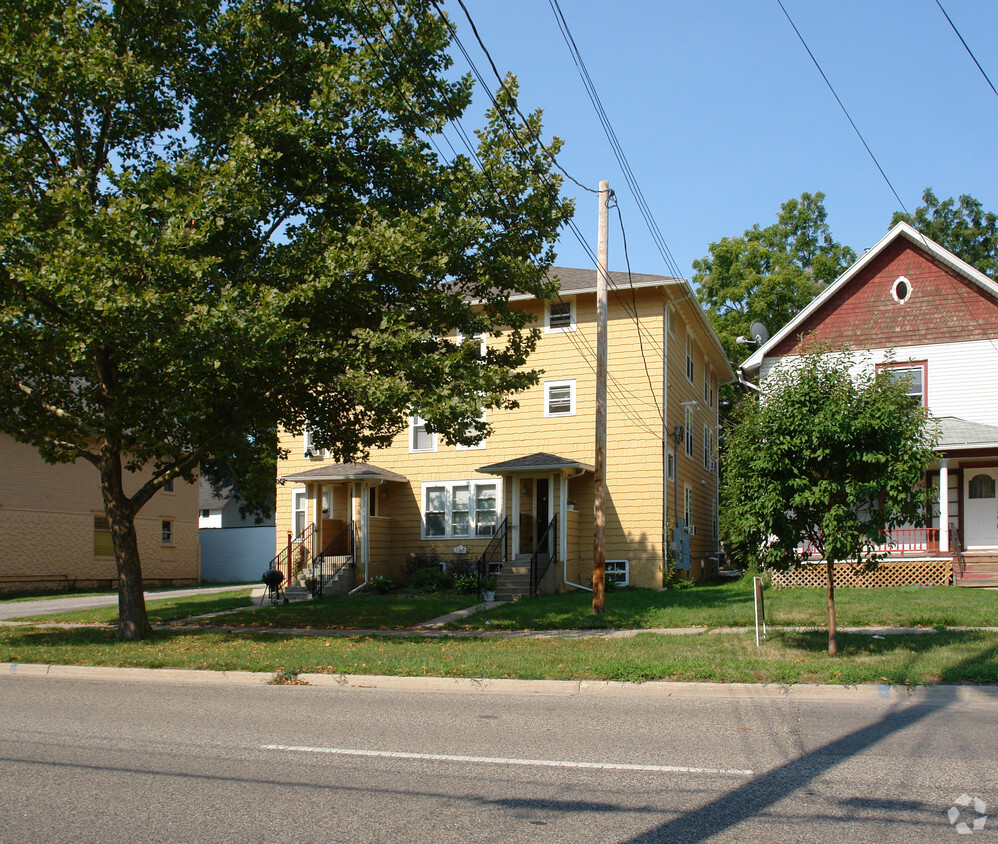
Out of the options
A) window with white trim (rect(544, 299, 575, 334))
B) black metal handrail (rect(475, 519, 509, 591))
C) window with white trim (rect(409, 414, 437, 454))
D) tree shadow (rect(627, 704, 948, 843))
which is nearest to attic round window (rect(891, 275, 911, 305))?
window with white trim (rect(544, 299, 575, 334))

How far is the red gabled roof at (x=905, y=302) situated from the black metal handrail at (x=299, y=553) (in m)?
13.9

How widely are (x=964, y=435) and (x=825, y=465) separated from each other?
1248 cm

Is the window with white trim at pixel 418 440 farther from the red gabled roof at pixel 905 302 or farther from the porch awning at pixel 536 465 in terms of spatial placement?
the red gabled roof at pixel 905 302

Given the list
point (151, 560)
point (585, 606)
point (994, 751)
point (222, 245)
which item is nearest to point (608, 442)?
point (585, 606)

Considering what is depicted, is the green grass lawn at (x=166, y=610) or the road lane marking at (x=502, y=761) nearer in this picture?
the road lane marking at (x=502, y=761)

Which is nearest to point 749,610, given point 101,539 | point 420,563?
point 420,563

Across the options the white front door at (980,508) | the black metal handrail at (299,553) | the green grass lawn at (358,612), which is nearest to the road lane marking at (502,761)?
the green grass lawn at (358,612)

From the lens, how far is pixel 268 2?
13.7 meters

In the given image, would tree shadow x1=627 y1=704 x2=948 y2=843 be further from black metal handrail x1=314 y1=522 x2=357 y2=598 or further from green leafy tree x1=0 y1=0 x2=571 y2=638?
black metal handrail x1=314 y1=522 x2=357 y2=598

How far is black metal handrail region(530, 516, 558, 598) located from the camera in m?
21.2

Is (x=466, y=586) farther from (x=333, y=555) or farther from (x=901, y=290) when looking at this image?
(x=901, y=290)

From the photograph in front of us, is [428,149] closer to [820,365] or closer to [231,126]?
[231,126]

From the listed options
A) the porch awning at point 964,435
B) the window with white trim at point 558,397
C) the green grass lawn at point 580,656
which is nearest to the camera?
the green grass lawn at point 580,656

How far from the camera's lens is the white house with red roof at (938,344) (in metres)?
22.5
